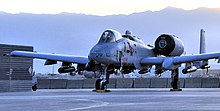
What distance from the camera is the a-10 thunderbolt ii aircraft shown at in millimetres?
38875

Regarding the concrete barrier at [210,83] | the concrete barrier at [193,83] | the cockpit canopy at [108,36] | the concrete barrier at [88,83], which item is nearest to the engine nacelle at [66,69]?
the cockpit canopy at [108,36]

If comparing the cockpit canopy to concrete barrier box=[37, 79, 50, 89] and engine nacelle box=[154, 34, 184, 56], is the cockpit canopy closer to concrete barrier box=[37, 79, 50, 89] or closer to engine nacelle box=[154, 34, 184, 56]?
engine nacelle box=[154, 34, 184, 56]

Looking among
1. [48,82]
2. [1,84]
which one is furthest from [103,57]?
[48,82]

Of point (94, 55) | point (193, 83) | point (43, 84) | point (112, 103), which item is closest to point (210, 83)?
point (193, 83)

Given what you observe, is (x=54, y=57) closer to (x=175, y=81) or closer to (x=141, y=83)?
(x=175, y=81)

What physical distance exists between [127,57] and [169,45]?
5.05 meters

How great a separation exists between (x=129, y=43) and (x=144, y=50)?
335 centimetres

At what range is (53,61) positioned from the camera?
150 feet

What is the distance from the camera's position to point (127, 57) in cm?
4216

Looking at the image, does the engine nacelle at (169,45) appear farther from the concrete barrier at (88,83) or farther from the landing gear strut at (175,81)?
the concrete barrier at (88,83)

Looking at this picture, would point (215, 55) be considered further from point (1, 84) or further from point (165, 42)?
point (1, 84)

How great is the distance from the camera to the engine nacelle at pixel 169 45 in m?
45.5

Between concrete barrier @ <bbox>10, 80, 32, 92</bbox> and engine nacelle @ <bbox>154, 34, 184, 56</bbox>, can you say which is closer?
Answer: concrete barrier @ <bbox>10, 80, 32, 92</bbox>

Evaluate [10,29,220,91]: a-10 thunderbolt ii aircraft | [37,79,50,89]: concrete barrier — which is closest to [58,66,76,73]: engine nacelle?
[10,29,220,91]: a-10 thunderbolt ii aircraft
